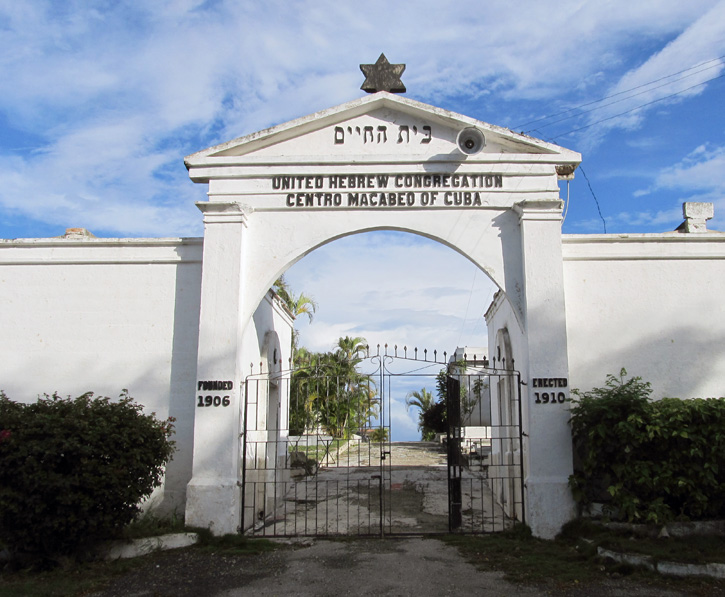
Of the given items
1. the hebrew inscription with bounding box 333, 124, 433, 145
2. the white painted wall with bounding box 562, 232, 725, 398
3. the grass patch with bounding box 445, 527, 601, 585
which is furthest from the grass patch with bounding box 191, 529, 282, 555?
the hebrew inscription with bounding box 333, 124, 433, 145

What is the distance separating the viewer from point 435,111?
34.1 feet

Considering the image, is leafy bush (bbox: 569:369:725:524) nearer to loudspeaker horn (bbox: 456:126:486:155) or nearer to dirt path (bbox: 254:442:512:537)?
dirt path (bbox: 254:442:512:537)

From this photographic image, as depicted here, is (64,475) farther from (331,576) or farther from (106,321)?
(331,576)

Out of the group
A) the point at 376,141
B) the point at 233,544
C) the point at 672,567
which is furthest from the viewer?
the point at 376,141

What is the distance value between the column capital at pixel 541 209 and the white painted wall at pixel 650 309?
0.53 m

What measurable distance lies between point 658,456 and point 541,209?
150 inches

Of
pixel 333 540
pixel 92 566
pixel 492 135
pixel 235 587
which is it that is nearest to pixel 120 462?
pixel 92 566

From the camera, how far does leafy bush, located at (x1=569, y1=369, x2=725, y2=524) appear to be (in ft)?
27.2

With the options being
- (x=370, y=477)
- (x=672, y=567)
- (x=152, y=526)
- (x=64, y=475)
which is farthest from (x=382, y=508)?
(x=64, y=475)

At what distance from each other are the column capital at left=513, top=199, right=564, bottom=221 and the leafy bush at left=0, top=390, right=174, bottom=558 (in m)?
6.26

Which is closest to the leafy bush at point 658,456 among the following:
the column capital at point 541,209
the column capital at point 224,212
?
the column capital at point 541,209

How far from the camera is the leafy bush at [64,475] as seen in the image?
7.82 meters

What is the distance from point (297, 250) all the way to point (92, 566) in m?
5.05

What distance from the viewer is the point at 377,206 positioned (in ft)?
34.0
